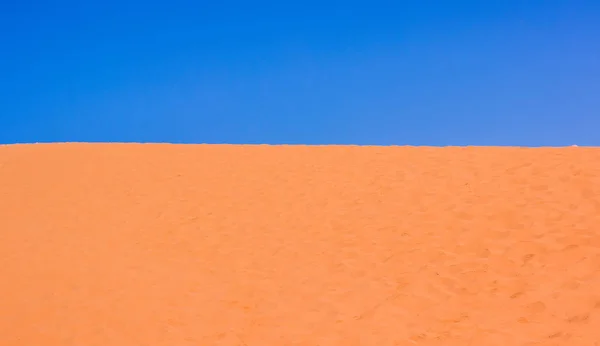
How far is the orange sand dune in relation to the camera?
6434 millimetres

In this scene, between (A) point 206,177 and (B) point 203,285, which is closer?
(B) point 203,285

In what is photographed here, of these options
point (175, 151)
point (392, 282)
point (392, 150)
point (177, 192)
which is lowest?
point (392, 282)

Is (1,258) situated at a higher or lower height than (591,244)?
higher

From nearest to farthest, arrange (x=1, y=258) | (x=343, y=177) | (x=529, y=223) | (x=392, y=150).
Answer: (x=529, y=223) < (x=1, y=258) < (x=343, y=177) < (x=392, y=150)

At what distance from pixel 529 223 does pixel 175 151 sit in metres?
12.5

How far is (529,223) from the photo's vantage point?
851 centimetres

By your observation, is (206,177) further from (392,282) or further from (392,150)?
(392,282)

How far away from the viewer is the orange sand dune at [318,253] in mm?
6434

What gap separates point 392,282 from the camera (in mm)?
7422

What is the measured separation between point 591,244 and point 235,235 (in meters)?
6.47

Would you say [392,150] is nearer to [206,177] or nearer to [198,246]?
[206,177]

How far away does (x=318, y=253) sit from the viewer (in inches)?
346

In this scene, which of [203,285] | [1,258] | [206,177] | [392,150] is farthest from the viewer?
[392,150]

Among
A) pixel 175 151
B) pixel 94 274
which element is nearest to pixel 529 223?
pixel 94 274
